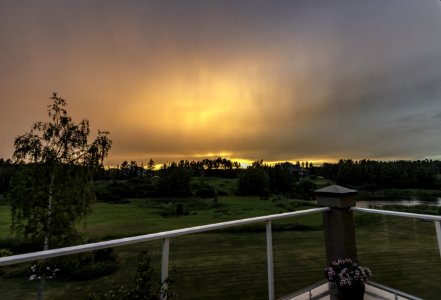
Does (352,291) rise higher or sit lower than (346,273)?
lower

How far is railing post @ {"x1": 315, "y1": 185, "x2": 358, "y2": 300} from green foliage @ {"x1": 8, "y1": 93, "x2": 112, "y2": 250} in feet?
26.7

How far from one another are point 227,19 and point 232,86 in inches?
93.1

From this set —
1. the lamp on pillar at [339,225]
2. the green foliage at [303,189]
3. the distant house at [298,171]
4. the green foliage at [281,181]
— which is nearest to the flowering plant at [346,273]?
the lamp on pillar at [339,225]

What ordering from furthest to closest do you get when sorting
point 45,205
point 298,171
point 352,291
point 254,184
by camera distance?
point 298,171
point 254,184
point 45,205
point 352,291

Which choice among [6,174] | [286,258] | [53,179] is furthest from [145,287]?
[6,174]

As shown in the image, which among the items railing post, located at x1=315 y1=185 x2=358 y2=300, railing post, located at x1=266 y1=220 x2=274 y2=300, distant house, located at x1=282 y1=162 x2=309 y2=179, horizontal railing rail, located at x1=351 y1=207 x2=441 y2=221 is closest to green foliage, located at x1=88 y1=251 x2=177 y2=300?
railing post, located at x1=266 y1=220 x2=274 y2=300

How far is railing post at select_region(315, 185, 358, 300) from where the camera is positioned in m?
2.65

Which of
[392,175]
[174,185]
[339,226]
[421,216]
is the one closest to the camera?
[421,216]

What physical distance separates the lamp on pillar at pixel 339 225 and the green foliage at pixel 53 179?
8140mm

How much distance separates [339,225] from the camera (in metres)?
2.69

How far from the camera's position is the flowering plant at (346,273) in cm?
232

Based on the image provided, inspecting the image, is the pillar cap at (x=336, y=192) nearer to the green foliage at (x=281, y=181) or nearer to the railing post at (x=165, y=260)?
the railing post at (x=165, y=260)

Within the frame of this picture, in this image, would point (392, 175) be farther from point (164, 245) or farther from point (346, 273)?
point (164, 245)

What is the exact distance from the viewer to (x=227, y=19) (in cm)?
711
